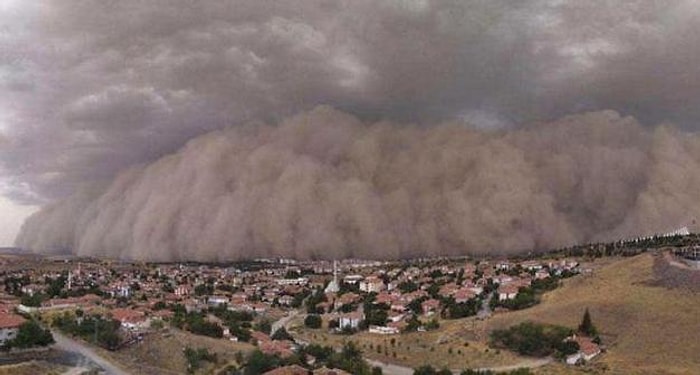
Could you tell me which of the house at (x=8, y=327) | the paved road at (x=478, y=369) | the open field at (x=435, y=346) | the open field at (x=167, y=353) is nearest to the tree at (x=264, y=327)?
the open field at (x=435, y=346)

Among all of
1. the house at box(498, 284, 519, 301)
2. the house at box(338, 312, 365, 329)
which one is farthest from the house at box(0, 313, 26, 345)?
the house at box(498, 284, 519, 301)

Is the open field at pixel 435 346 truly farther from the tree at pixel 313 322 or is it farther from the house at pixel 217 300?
the house at pixel 217 300

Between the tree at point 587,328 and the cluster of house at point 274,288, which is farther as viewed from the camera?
the cluster of house at point 274,288

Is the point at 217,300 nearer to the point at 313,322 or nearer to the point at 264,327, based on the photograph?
the point at 313,322

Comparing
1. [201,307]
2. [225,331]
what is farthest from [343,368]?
[201,307]

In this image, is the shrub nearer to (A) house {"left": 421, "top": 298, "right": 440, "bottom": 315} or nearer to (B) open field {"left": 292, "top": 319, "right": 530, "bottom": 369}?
(B) open field {"left": 292, "top": 319, "right": 530, "bottom": 369}

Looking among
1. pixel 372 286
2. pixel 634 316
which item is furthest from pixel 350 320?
pixel 372 286
